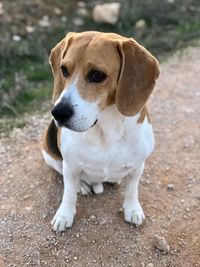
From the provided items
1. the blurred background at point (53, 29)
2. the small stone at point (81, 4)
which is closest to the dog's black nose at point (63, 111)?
the blurred background at point (53, 29)

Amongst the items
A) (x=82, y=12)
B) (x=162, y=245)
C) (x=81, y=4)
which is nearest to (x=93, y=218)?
(x=162, y=245)

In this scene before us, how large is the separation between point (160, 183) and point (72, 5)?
11.1 ft

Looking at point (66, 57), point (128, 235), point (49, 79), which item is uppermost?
point (66, 57)

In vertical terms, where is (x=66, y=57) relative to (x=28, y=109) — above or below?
above

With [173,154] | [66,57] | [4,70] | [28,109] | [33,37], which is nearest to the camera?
[66,57]

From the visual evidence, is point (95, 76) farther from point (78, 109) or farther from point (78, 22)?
point (78, 22)

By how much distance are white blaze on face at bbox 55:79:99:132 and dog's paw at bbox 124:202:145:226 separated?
1012mm

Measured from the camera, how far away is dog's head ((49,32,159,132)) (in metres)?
2.96

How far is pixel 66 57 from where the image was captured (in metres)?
3.08

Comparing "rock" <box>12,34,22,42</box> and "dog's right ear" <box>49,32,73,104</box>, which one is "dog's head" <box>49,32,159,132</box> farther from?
"rock" <box>12,34,22,42</box>

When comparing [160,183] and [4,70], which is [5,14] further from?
[160,183]

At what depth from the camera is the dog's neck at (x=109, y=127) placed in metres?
3.23

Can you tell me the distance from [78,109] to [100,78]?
219 mm

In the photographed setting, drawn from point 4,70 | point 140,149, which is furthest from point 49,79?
point 140,149
